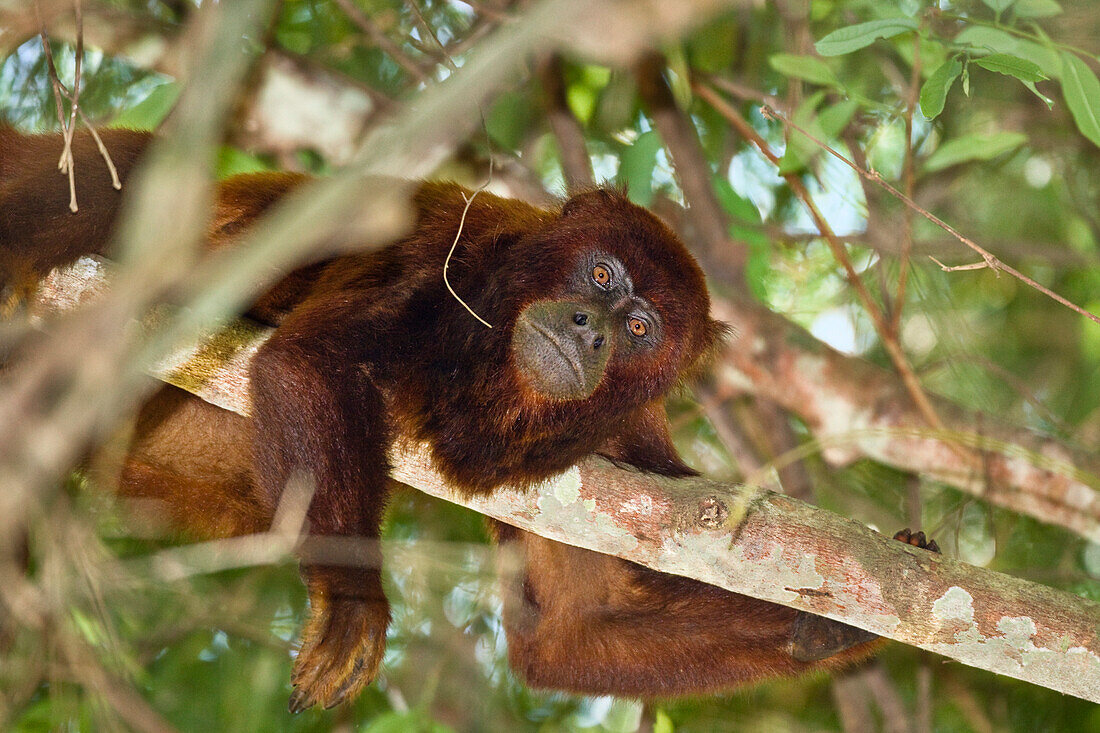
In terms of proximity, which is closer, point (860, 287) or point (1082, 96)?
point (1082, 96)

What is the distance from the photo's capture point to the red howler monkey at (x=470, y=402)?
2.60 m

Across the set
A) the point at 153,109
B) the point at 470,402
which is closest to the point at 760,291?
the point at 470,402

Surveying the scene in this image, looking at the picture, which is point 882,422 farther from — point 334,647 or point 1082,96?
point 334,647

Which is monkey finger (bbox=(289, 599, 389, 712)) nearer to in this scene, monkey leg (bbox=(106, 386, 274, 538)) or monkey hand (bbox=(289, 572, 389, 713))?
monkey hand (bbox=(289, 572, 389, 713))

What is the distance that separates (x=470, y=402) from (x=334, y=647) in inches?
33.7

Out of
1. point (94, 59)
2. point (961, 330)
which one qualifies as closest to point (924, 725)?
point (961, 330)

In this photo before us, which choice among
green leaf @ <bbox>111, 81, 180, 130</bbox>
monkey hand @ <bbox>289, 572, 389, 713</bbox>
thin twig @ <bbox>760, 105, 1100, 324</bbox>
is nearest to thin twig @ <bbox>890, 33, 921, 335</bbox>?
thin twig @ <bbox>760, 105, 1100, 324</bbox>

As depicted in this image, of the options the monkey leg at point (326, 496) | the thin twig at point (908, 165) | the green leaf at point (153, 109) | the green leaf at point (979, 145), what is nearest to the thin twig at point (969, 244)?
the thin twig at point (908, 165)

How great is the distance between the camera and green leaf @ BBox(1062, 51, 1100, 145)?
221cm

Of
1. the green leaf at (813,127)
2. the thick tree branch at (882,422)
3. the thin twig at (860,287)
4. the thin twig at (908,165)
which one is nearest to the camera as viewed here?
the thin twig at (908,165)

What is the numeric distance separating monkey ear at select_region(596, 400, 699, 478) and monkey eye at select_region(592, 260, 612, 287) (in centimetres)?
46

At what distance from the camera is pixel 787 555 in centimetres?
246

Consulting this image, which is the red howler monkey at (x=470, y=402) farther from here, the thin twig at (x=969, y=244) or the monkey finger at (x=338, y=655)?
the thin twig at (x=969, y=244)

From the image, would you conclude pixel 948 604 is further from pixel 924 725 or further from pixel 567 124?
pixel 567 124
